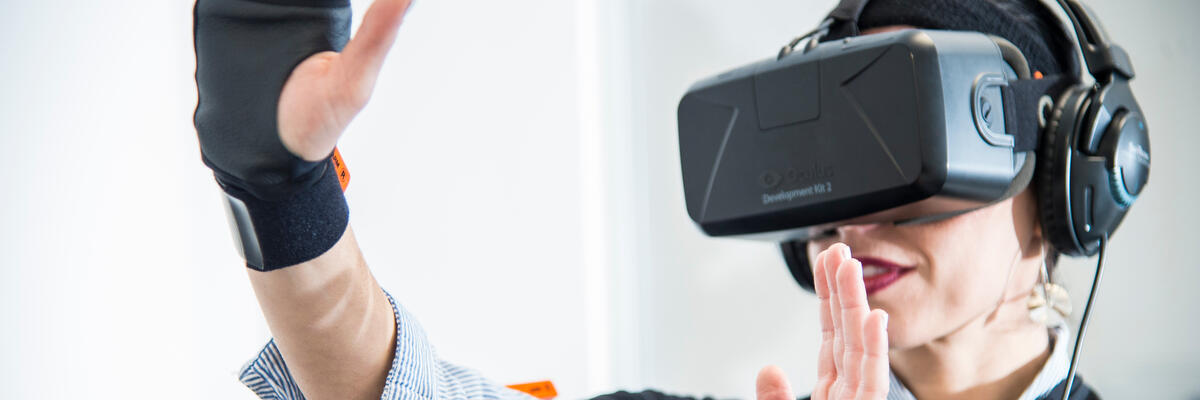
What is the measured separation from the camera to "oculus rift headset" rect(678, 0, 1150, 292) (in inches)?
22.6

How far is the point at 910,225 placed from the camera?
2.31 feet

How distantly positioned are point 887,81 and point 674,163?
0.58 m

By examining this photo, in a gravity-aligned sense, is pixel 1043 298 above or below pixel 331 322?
below

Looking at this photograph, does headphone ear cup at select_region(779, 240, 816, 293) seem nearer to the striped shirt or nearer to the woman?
the woman

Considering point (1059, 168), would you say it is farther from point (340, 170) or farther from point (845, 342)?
point (340, 170)

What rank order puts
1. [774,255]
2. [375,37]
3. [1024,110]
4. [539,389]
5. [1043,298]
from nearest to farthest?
[375,37], [1024,110], [1043,298], [539,389], [774,255]

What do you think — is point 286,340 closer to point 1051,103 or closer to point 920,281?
point 920,281

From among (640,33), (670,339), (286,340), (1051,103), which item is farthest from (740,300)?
(286,340)

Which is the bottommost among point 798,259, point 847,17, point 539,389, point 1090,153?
point 539,389

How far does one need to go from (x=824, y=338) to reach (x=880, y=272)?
255mm

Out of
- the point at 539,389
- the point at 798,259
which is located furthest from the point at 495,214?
the point at 798,259

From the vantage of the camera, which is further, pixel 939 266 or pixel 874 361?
pixel 939 266

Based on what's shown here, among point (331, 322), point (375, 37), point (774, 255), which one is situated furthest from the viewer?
point (774, 255)

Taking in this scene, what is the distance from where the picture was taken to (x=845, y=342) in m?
0.45
